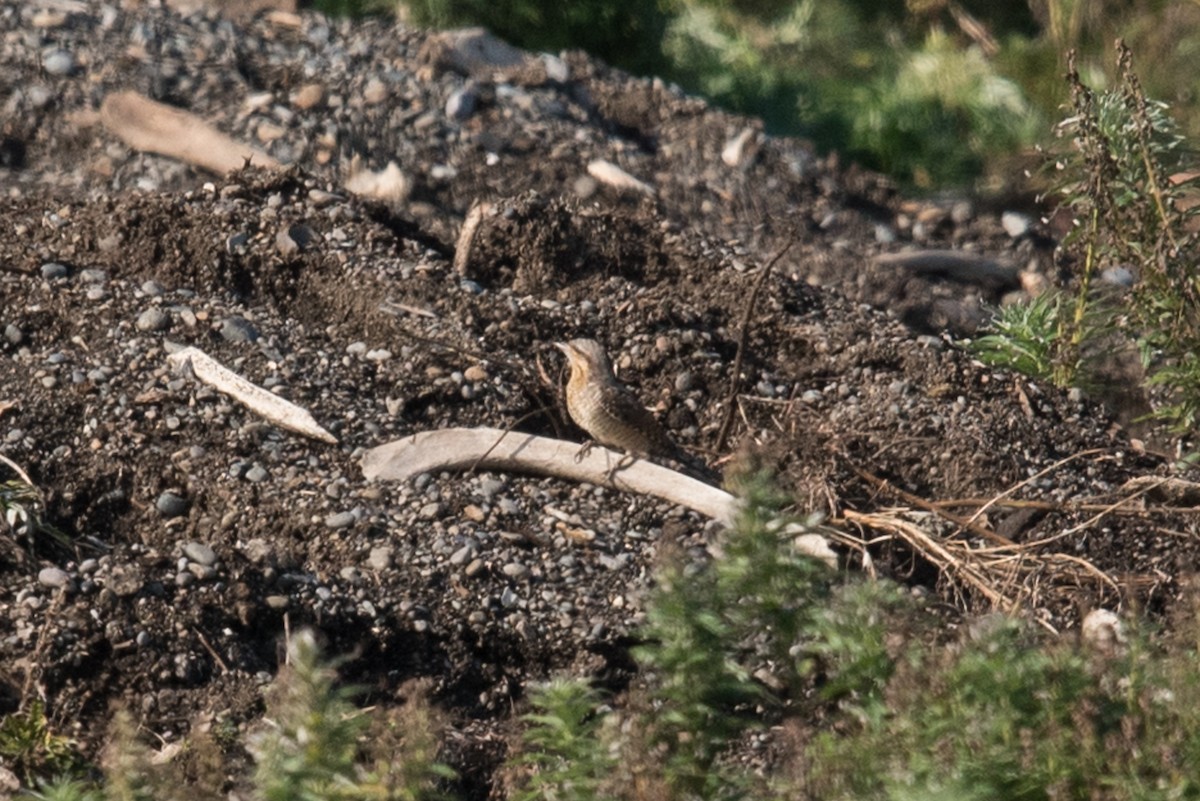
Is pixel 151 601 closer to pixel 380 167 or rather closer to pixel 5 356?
pixel 5 356

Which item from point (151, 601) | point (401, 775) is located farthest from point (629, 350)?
point (401, 775)

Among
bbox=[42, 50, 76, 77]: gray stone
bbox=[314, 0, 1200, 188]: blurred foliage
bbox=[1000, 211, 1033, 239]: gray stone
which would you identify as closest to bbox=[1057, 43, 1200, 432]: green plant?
bbox=[1000, 211, 1033, 239]: gray stone

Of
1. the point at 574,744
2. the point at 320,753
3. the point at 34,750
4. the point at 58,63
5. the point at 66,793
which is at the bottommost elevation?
the point at 58,63

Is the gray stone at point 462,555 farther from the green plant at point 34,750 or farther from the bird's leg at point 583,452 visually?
the green plant at point 34,750

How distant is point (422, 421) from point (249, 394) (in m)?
0.51

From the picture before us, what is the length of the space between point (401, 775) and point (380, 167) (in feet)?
13.6

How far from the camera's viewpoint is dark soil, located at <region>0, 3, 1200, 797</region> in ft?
14.3

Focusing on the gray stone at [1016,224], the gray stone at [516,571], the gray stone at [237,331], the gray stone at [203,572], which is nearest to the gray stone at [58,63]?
the gray stone at [237,331]

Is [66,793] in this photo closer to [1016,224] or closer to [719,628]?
[719,628]

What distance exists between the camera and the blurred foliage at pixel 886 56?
27.1 ft

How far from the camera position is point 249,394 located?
5.03 m

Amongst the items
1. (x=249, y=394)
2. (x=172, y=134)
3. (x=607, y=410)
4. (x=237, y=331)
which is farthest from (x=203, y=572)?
(x=172, y=134)

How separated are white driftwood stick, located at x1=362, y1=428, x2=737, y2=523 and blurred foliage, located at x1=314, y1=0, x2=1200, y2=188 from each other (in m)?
3.56

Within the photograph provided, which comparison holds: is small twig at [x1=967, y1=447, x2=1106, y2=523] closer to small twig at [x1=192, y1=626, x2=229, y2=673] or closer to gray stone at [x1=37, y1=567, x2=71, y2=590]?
small twig at [x1=192, y1=626, x2=229, y2=673]
